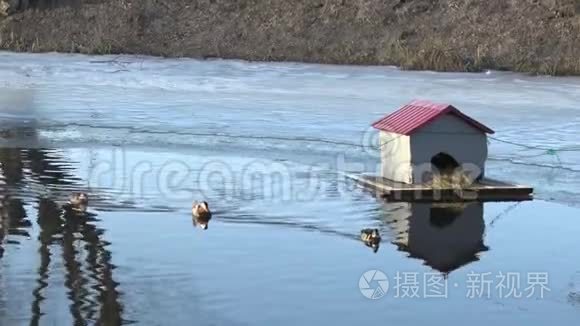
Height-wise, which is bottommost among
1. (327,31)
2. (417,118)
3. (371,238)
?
(371,238)

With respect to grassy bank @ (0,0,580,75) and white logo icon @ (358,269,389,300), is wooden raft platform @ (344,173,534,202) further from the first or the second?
grassy bank @ (0,0,580,75)

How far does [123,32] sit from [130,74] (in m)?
8.45

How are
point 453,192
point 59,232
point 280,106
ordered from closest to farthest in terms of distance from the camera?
point 59,232 → point 453,192 → point 280,106

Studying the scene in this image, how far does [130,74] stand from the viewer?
866 inches

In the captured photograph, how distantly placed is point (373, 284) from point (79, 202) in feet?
10.4

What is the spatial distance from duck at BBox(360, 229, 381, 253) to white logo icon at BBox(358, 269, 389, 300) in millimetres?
775

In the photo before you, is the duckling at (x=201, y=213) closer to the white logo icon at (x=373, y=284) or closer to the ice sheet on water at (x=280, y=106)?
the white logo icon at (x=373, y=284)

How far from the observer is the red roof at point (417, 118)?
10.2m

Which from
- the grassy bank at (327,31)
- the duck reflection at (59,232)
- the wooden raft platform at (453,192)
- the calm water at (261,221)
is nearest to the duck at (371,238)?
the calm water at (261,221)

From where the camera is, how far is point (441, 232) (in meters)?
8.65

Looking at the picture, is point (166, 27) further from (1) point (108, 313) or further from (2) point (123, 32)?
(1) point (108, 313)

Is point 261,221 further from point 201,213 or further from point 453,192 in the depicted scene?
point 453,192

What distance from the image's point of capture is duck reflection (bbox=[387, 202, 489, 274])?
7.85 meters

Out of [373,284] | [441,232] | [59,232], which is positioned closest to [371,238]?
[441,232]
